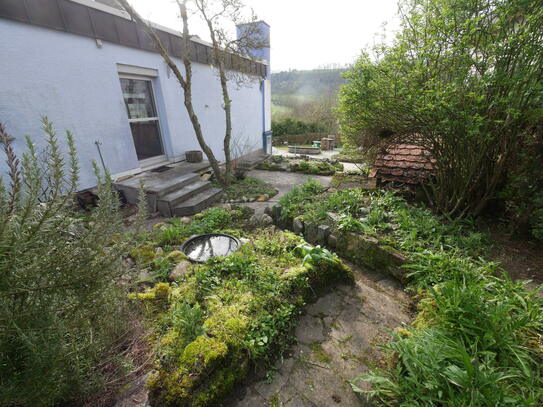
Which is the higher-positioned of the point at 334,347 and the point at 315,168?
the point at 334,347

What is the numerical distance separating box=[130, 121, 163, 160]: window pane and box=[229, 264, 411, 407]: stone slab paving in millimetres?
5842

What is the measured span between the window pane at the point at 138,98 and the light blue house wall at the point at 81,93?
0.20 meters

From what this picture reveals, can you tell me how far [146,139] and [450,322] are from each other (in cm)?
702

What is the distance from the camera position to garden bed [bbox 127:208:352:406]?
1.61 meters

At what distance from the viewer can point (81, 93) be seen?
15.3 ft

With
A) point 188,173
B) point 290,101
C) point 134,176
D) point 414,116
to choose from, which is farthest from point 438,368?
point 290,101

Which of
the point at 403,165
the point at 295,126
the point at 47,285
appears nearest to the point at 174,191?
the point at 47,285

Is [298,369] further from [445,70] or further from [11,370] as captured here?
[445,70]

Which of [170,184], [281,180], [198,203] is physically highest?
[170,184]

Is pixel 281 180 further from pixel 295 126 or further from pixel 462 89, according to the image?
pixel 295 126

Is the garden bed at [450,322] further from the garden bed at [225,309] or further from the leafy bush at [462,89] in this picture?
the leafy bush at [462,89]

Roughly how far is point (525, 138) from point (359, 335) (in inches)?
129

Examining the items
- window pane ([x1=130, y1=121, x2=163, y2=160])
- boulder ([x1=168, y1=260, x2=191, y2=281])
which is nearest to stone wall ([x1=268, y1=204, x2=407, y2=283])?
boulder ([x1=168, y1=260, x2=191, y2=281])

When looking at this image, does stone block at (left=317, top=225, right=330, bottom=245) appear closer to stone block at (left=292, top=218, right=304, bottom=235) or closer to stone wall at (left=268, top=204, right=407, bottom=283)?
stone wall at (left=268, top=204, right=407, bottom=283)
